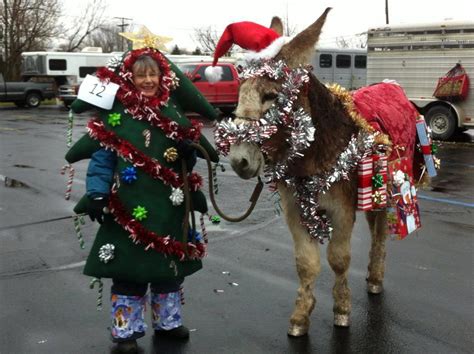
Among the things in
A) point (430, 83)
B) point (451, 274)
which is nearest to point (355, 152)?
point (451, 274)

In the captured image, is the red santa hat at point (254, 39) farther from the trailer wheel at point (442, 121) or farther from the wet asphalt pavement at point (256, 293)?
the trailer wheel at point (442, 121)

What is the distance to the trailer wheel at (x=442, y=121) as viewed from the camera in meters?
14.7

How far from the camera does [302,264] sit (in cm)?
394

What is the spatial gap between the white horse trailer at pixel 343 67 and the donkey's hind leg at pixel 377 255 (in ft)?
77.4

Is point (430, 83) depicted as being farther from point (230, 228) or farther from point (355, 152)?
point (355, 152)

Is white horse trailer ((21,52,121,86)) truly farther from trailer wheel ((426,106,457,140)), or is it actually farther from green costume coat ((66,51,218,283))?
green costume coat ((66,51,218,283))

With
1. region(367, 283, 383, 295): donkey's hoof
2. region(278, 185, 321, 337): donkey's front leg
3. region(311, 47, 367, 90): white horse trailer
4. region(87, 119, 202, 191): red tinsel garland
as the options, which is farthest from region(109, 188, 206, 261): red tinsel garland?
region(311, 47, 367, 90): white horse trailer

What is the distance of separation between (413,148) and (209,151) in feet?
6.68

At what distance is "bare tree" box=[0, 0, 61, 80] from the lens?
35825 mm

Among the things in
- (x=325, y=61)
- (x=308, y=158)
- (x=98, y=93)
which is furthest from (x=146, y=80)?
(x=325, y=61)

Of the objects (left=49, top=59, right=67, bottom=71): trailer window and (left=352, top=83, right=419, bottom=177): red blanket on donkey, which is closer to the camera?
(left=352, top=83, right=419, bottom=177): red blanket on donkey

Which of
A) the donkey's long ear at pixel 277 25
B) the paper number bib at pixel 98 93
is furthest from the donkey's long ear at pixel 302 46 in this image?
the paper number bib at pixel 98 93

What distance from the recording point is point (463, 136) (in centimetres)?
1641

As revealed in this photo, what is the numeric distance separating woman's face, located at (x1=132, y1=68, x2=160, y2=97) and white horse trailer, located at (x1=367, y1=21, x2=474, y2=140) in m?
12.4
